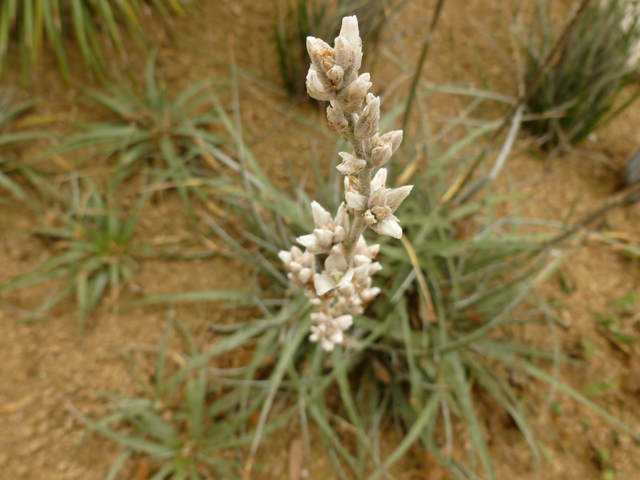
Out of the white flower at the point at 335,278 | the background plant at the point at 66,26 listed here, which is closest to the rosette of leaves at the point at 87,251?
the background plant at the point at 66,26

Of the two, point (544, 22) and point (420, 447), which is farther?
point (544, 22)

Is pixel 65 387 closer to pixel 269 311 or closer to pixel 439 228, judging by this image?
pixel 269 311

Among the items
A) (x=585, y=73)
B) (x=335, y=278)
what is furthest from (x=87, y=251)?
(x=585, y=73)

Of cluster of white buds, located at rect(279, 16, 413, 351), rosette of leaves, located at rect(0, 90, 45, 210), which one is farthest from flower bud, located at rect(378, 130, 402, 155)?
rosette of leaves, located at rect(0, 90, 45, 210)

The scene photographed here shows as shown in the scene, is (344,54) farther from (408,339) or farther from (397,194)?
(408,339)

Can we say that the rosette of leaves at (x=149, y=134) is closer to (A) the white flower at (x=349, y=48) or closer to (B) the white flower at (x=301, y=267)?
(B) the white flower at (x=301, y=267)

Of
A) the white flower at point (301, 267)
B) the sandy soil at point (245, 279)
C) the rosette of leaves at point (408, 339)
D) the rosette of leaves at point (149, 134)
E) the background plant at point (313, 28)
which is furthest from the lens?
the rosette of leaves at point (149, 134)

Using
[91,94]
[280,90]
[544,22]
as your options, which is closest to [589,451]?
[544,22]

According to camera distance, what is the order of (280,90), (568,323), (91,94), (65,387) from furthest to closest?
1. (280,90)
2. (91,94)
3. (568,323)
4. (65,387)
